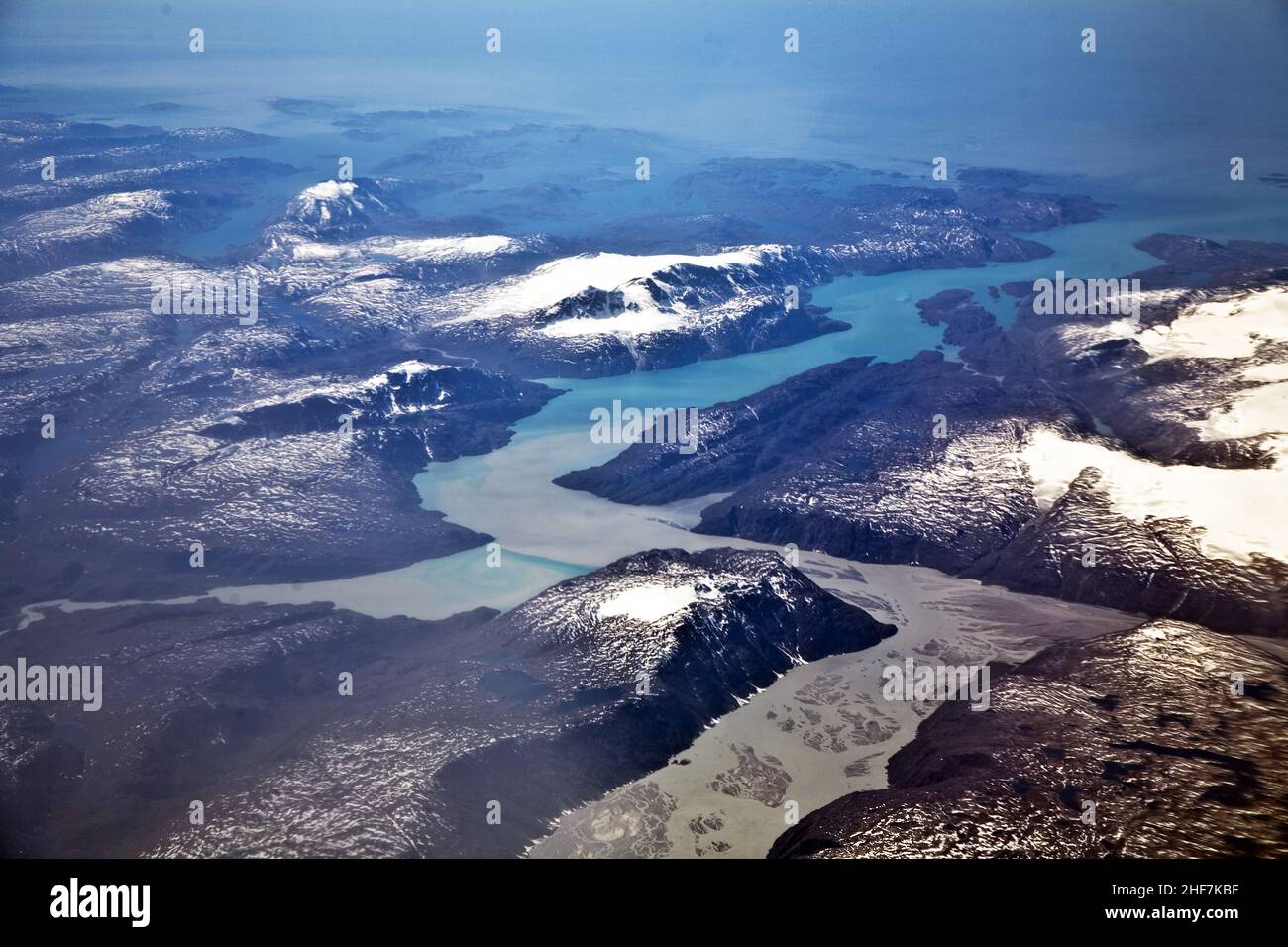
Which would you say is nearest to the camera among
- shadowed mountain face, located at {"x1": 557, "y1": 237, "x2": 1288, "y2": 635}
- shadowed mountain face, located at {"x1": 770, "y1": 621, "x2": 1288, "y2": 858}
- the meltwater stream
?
shadowed mountain face, located at {"x1": 770, "y1": 621, "x2": 1288, "y2": 858}

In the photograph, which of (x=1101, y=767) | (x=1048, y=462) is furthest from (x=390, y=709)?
(x=1048, y=462)

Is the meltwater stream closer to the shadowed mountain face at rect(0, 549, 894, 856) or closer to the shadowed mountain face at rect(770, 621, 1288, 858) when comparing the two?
the shadowed mountain face at rect(0, 549, 894, 856)

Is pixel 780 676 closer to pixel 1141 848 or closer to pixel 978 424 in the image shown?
pixel 1141 848

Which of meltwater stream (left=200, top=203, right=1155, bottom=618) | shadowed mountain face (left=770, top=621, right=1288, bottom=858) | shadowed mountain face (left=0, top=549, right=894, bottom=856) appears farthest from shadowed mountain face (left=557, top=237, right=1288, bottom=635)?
shadowed mountain face (left=0, top=549, right=894, bottom=856)

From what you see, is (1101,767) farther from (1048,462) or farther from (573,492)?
(573,492)

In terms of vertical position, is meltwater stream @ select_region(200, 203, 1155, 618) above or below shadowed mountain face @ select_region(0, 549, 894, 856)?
above

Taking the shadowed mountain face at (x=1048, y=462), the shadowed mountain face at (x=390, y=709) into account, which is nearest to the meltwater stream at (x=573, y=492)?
the shadowed mountain face at (x=1048, y=462)
